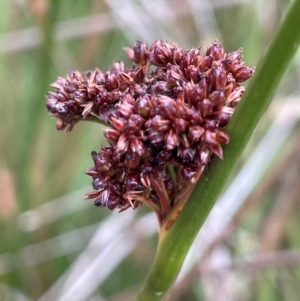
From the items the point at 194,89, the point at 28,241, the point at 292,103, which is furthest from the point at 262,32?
the point at 194,89

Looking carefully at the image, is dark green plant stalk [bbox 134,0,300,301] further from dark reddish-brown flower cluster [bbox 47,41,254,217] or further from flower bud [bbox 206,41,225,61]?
flower bud [bbox 206,41,225,61]

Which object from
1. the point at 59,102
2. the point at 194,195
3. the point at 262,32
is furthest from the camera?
the point at 262,32

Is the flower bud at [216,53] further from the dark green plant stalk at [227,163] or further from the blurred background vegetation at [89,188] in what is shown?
the blurred background vegetation at [89,188]

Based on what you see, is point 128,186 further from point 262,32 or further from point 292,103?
point 262,32

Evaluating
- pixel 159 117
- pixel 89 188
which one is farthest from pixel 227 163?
pixel 89 188

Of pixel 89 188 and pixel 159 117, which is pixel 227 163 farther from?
pixel 89 188
